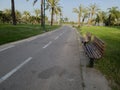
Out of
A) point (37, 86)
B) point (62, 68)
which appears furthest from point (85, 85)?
point (62, 68)

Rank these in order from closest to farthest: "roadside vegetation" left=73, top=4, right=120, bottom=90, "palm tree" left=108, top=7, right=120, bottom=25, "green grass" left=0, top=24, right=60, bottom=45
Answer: "roadside vegetation" left=73, top=4, right=120, bottom=90, "green grass" left=0, top=24, right=60, bottom=45, "palm tree" left=108, top=7, right=120, bottom=25

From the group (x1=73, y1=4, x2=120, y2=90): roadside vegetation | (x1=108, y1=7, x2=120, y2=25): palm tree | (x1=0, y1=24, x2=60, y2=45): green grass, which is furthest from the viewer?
(x1=108, y1=7, x2=120, y2=25): palm tree

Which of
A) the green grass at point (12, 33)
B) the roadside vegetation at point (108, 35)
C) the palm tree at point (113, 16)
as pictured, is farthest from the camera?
the palm tree at point (113, 16)

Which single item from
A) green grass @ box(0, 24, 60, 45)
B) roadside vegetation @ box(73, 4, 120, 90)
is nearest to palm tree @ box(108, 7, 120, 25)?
roadside vegetation @ box(73, 4, 120, 90)

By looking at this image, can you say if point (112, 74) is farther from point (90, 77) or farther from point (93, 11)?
point (93, 11)

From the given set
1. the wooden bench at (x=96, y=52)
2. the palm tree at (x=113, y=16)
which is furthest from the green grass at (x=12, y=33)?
the palm tree at (x=113, y=16)

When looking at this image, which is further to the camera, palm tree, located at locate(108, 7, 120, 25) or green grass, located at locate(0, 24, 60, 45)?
palm tree, located at locate(108, 7, 120, 25)

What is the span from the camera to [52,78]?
6000 millimetres

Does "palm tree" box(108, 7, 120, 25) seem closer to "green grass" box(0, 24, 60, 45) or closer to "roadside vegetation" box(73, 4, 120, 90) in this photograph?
"roadside vegetation" box(73, 4, 120, 90)

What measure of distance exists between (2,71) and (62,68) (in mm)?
2334

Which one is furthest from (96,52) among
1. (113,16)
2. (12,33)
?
(113,16)

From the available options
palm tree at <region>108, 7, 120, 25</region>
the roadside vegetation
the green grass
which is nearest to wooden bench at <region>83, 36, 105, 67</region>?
the roadside vegetation

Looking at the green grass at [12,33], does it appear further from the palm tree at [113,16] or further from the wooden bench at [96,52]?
the palm tree at [113,16]

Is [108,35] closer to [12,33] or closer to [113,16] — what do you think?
[12,33]
